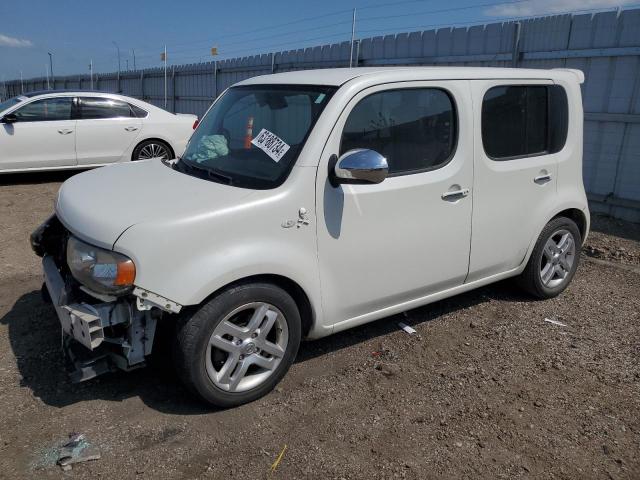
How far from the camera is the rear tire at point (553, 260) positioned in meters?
4.67

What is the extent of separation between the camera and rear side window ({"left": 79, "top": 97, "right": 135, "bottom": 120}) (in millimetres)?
9391

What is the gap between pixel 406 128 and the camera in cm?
364

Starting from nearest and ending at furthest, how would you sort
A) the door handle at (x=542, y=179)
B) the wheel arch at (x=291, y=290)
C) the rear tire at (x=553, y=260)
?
the wheel arch at (x=291, y=290)
the door handle at (x=542, y=179)
the rear tire at (x=553, y=260)

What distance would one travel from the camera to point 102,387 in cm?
341

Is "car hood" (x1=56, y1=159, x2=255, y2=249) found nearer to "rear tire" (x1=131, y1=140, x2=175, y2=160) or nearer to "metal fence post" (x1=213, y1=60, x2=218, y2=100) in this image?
"rear tire" (x1=131, y1=140, x2=175, y2=160)

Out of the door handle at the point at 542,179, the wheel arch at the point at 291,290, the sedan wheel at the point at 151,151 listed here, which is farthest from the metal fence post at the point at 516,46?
the wheel arch at the point at 291,290

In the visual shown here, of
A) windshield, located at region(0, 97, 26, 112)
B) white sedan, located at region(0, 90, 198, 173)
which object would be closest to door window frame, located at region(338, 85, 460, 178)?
white sedan, located at region(0, 90, 198, 173)

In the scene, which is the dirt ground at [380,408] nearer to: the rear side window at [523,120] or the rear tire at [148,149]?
the rear side window at [523,120]

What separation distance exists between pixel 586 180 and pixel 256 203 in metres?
6.02

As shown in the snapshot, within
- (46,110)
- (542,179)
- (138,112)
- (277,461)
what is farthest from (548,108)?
(46,110)

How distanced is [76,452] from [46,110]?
25.6 ft

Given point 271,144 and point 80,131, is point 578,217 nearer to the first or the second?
point 271,144

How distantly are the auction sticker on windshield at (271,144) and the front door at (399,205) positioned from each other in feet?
0.93

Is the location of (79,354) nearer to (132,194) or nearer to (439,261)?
(132,194)
